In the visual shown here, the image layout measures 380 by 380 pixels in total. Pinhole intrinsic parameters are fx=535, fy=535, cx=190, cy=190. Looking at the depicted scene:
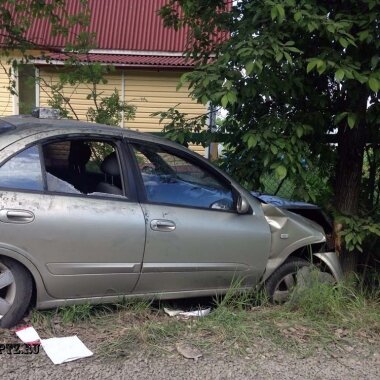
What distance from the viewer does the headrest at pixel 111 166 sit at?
4.08 m

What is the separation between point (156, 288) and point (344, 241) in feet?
6.46

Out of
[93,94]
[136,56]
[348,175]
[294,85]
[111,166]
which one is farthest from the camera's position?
[136,56]

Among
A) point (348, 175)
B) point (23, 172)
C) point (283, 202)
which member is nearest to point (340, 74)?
point (283, 202)

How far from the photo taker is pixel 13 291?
3.60m

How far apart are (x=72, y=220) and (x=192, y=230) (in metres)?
0.96

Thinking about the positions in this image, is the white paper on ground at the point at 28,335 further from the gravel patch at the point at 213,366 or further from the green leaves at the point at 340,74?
the green leaves at the point at 340,74

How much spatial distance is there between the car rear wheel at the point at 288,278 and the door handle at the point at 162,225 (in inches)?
45.0

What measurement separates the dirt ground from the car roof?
1.35 metres

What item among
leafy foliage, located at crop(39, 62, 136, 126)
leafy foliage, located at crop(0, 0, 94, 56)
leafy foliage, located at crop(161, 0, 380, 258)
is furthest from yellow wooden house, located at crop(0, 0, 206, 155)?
leafy foliage, located at crop(161, 0, 380, 258)

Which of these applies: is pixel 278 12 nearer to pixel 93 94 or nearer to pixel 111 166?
pixel 111 166

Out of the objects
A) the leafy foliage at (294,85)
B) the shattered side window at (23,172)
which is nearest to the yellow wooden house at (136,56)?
the leafy foliage at (294,85)

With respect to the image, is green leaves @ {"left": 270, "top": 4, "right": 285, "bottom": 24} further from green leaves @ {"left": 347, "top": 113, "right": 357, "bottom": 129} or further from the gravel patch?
the gravel patch

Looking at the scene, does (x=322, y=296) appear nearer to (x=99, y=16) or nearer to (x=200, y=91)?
(x=200, y=91)

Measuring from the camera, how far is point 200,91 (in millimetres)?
4160
